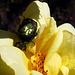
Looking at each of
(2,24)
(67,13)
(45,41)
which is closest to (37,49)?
(45,41)

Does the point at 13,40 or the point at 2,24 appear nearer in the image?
the point at 13,40

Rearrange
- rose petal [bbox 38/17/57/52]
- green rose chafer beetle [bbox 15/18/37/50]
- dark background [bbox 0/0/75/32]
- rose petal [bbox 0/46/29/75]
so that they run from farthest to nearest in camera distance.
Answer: dark background [bbox 0/0/75/32] → green rose chafer beetle [bbox 15/18/37/50] → rose petal [bbox 38/17/57/52] → rose petal [bbox 0/46/29/75]

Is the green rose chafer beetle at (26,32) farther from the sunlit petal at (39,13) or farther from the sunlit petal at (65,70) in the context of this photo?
the sunlit petal at (65,70)

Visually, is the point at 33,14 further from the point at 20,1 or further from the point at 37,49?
the point at 20,1

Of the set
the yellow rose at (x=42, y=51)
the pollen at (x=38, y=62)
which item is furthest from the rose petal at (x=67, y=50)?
the pollen at (x=38, y=62)

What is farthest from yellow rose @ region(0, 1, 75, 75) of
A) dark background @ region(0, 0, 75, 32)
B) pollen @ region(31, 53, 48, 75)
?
dark background @ region(0, 0, 75, 32)

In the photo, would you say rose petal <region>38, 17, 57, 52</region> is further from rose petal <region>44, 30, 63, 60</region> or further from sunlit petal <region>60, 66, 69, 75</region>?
sunlit petal <region>60, 66, 69, 75</region>

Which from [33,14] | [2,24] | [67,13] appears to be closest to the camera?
[33,14]

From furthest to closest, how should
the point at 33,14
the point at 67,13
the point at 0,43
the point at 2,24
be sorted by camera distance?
1. the point at 67,13
2. the point at 2,24
3. the point at 33,14
4. the point at 0,43
